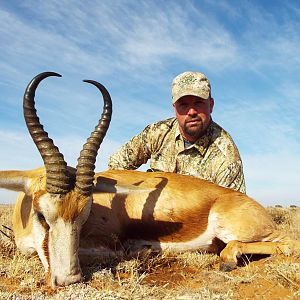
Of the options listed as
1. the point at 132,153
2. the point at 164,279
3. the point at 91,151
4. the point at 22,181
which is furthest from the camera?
the point at 132,153

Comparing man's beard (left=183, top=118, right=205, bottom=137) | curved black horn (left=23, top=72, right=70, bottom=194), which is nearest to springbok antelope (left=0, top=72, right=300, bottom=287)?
curved black horn (left=23, top=72, right=70, bottom=194)

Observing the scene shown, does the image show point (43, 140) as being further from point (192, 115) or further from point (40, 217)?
point (192, 115)

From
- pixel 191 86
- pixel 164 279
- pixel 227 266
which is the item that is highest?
pixel 191 86

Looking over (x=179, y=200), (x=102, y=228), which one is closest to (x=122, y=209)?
(x=102, y=228)

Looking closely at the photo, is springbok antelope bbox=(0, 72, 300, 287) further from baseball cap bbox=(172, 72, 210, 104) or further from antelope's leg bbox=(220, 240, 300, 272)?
baseball cap bbox=(172, 72, 210, 104)

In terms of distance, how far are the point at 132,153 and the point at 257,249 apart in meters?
3.52

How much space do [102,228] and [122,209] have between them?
1.28 ft

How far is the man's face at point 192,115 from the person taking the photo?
7793mm

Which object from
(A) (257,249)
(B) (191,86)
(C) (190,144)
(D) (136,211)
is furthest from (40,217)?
(B) (191,86)

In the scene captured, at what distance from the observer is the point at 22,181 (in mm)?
5523

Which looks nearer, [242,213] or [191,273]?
[191,273]

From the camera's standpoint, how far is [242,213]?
5.88 m

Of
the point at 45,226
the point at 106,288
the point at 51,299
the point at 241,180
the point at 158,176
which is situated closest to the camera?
the point at 51,299

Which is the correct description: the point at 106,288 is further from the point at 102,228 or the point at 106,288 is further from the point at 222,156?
the point at 222,156
